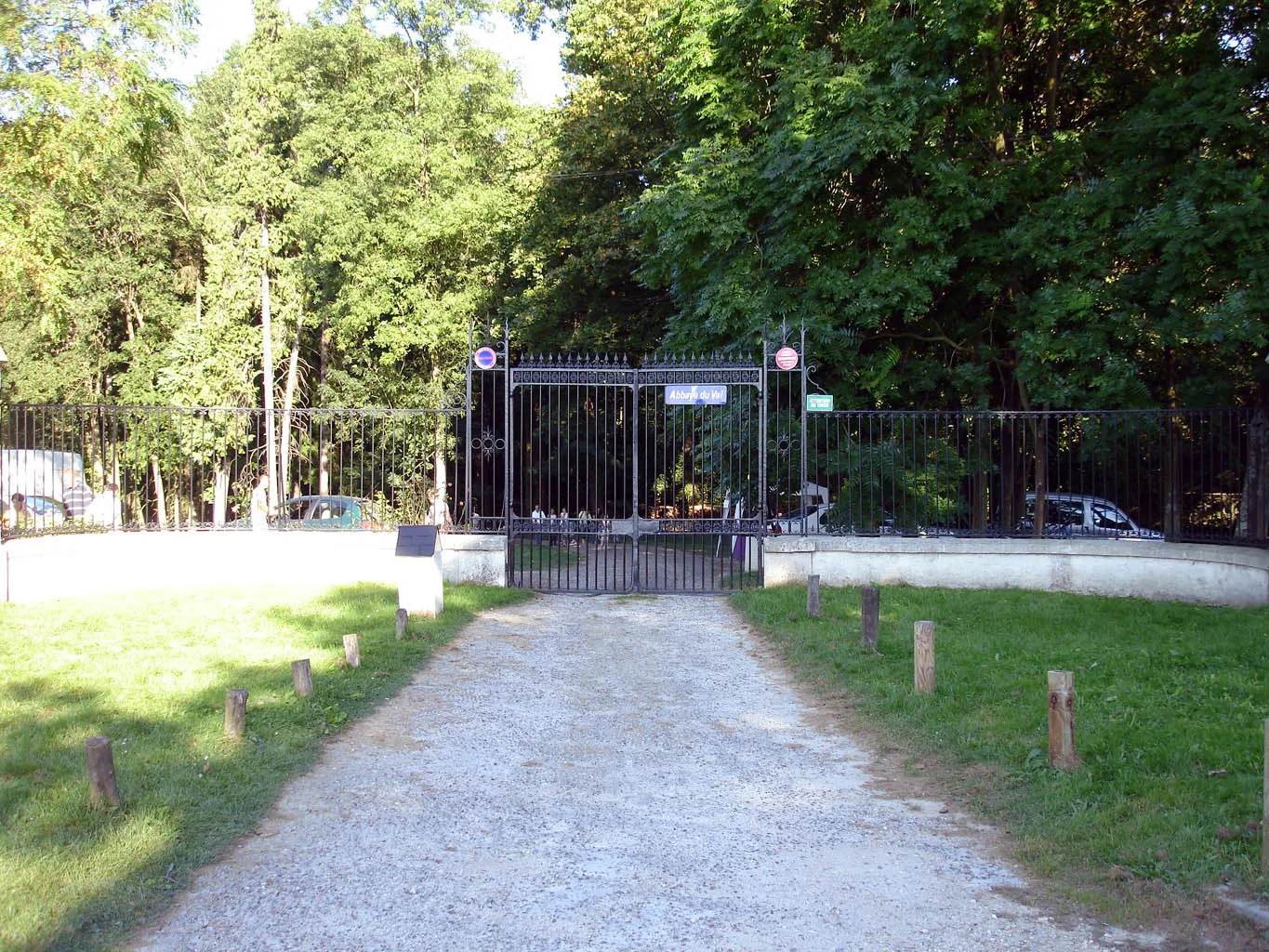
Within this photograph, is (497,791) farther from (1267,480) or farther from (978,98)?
(978,98)

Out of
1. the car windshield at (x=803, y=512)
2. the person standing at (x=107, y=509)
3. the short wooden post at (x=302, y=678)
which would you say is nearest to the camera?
the short wooden post at (x=302, y=678)

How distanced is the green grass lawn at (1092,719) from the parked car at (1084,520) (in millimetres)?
1769

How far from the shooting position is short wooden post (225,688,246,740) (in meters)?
7.20

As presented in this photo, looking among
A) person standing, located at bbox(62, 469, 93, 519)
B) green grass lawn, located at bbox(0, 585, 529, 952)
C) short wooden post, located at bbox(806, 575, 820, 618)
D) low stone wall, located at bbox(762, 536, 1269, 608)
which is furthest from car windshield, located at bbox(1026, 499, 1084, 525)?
person standing, located at bbox(62, 469, 93, 519)

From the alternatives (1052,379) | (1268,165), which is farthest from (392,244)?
(1268,165)

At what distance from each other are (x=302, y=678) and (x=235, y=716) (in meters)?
1.23

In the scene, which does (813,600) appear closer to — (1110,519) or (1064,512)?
(1064,512)

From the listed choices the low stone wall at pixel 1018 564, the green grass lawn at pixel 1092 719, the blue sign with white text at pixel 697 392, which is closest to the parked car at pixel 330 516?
the blue sign with white text at pixel 697 392

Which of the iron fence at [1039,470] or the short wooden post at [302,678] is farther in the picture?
the iron fence at [1039,470]

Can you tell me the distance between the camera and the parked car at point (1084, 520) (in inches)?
604

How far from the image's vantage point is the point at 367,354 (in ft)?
104

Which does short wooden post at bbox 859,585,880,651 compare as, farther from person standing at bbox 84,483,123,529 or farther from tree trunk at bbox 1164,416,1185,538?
person standing at bbox 84,483,123,529

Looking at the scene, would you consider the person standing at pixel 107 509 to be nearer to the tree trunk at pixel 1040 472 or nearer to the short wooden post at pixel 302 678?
the short wooden post at pixel 302 678

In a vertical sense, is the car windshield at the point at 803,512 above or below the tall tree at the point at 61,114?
below
